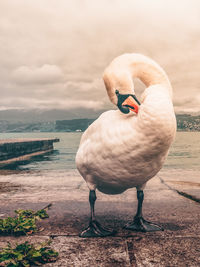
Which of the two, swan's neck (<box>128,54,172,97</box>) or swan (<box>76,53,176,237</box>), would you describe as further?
swan's neck (<box>128,54,172,97</box>)

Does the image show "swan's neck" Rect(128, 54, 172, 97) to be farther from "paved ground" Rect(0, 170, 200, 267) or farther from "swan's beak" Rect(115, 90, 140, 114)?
"paved ground" Rect(0, 170, 200, 267)

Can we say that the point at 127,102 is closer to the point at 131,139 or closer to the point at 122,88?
the point at 122,88

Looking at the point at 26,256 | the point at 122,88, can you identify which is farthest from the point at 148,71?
the point at 26,256

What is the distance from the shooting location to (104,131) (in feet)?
11.3

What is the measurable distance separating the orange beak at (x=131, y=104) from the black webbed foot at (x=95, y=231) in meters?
1.64

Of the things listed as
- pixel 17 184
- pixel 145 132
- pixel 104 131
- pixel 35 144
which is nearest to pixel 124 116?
pixel 104 131

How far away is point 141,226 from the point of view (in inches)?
142

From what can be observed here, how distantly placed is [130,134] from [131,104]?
40 cm

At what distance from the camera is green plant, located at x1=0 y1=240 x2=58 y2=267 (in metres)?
2.58

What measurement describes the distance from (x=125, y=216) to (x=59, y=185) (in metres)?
3.43

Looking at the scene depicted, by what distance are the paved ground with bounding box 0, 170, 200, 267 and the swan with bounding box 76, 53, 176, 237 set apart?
1.02ft

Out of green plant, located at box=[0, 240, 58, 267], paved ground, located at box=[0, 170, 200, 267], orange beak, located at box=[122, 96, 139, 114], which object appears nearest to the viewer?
green plant, located at box=[0, 240, 58, 267]

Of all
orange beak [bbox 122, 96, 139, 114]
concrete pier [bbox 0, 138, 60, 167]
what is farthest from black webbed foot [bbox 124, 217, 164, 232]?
concrete pier [bbox 0, 138, 60, 167]

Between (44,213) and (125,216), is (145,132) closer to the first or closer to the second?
(125,216)
